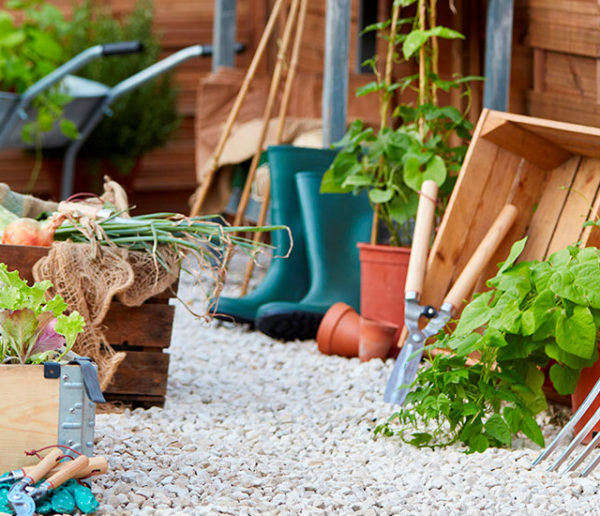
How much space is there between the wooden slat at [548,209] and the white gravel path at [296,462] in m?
0.51

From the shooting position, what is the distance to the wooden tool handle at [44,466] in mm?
1252

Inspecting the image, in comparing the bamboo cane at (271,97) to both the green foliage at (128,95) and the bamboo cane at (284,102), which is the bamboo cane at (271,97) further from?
the green foliage at (128,95)

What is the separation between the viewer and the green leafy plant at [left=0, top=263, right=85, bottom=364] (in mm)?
1404

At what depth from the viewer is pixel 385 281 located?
254 cm

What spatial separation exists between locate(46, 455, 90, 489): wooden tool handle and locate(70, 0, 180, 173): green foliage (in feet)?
14.2

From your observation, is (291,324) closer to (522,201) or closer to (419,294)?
(419,294)

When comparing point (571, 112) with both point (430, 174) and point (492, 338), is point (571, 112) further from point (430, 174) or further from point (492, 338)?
point (492, 338)

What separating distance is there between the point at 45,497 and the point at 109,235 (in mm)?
814

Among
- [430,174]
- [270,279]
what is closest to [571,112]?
[430,174]

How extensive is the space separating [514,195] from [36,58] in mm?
3543

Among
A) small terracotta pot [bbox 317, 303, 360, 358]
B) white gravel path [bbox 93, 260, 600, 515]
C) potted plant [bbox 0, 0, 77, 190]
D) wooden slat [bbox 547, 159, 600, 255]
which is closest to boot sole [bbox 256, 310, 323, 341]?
small terracotta pot [bbox 317, 303, 360, 358]

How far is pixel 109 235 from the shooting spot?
1981mm

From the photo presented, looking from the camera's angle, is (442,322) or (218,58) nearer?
(442,322)

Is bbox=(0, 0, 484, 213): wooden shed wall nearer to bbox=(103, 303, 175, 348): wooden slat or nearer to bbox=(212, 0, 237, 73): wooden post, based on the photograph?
bbox=(212, 0, 237, 73): wooden post
